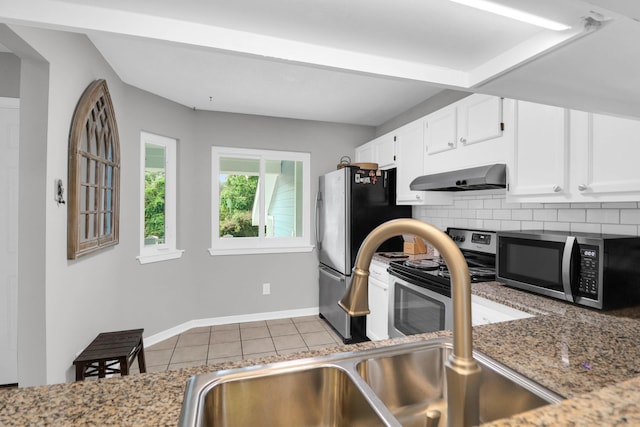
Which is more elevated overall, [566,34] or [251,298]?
[566,34]

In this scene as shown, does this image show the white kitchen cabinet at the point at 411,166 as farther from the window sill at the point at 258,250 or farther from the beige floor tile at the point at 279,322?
the beige floor tile at the point at 279,322

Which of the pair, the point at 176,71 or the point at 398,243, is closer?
the point at 176,71

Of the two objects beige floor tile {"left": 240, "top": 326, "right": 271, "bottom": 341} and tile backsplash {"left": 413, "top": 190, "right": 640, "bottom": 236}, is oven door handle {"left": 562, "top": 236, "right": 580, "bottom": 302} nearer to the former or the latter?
tile backsplash {"left": 413, "top": 190, "right": 640, "bottom": 236}

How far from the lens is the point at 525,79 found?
0.74 meters

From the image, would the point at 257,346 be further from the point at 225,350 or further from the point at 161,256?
the point at 161,256

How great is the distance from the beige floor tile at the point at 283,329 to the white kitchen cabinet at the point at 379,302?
0.90 metres

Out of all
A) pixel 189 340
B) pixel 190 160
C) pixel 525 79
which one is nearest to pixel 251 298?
pixel 189 340

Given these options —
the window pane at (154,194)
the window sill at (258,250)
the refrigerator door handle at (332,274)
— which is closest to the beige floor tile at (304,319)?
the refrigerator door handle at (332,274)

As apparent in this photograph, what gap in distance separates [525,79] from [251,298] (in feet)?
12.3

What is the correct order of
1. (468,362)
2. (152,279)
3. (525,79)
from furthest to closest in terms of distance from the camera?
(152,279) < (525,79) < (468,362)

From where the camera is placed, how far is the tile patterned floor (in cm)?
301

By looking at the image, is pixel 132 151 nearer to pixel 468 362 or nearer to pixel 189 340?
pixel 189 340

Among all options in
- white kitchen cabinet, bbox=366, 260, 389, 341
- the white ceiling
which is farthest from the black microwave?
white kitchen cabinet, bbox=366, 260, 389, 341

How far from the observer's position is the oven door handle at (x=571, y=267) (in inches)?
62.6
